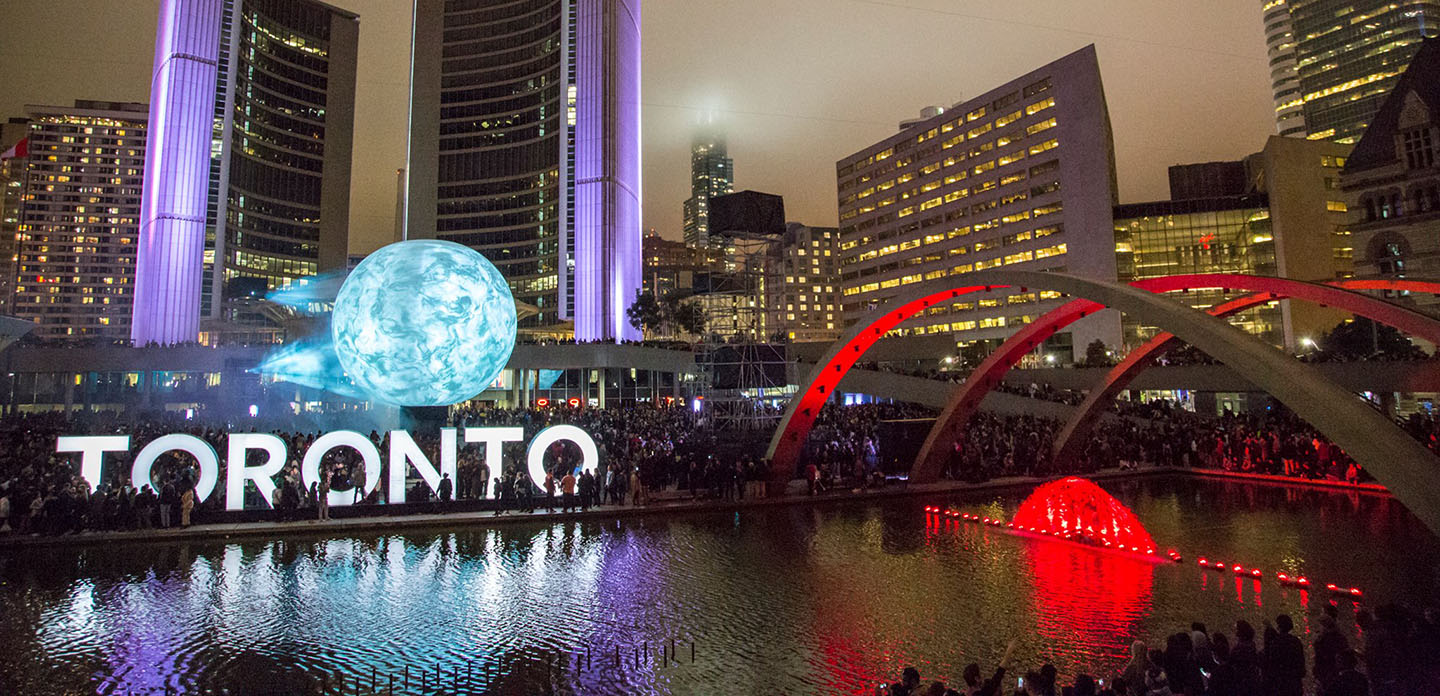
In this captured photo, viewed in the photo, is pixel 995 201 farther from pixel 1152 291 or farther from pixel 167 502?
pixel 167 502

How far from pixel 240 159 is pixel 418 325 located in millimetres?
95843

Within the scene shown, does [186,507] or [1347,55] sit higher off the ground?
[1347,55]

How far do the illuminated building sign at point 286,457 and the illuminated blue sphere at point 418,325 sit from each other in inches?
58.1

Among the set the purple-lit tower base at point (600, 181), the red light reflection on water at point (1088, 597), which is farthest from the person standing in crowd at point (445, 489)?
the purple-lit tower base at point (600, 181)

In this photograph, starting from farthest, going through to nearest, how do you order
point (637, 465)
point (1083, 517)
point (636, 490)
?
point (637, 465) → point (636, 490) → point (1083, 517)

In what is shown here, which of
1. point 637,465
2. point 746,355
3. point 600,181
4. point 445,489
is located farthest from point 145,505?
point 600,181

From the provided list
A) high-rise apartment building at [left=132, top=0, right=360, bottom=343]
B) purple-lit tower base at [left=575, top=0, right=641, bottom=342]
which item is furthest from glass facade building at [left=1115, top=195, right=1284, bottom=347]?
high-rise apartment building at [left=132, top=0, right=360, bottom=343]

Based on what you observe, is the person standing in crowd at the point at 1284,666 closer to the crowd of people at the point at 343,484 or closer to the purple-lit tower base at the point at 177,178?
the crowd of people at the point at 343,484

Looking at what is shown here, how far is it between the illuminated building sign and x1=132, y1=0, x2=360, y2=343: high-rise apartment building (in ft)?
188

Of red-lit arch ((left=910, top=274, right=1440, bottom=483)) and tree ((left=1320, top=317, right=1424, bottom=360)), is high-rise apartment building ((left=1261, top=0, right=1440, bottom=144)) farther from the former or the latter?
red-lit arch ((left=910, top=274, right=1440, bottom=483))

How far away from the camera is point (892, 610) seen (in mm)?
10891

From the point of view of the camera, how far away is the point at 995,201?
300 ft

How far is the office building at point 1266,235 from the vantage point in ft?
253

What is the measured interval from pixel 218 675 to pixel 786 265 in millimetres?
151800
